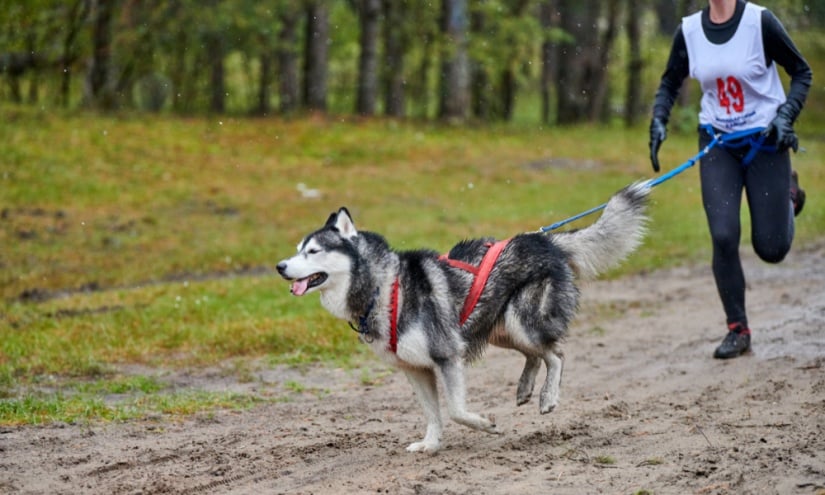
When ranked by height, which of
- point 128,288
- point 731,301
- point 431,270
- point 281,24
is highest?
point 281,24

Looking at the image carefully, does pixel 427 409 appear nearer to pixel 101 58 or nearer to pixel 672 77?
pixel 672 77

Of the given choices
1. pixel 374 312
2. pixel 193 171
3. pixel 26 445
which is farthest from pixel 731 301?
pixel 193 171

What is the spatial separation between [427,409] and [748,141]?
124 inches

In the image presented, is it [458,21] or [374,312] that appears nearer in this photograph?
[374,312]

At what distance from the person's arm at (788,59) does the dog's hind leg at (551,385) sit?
99.0 inches

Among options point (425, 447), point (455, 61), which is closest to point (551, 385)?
point (425, 447)

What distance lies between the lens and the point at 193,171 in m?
19.7

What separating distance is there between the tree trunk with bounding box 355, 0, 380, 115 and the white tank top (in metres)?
20.1

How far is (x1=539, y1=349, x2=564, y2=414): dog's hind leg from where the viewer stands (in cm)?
600

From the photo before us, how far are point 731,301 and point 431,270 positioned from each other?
3.01 m

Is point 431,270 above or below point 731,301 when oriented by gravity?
above

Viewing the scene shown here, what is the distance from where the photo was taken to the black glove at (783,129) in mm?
6948

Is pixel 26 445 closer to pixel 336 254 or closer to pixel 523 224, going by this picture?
pixel 336 254

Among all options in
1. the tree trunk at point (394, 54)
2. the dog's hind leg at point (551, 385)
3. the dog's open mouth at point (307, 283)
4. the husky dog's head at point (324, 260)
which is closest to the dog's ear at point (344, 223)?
the husky dog's head at point (324, 260)
